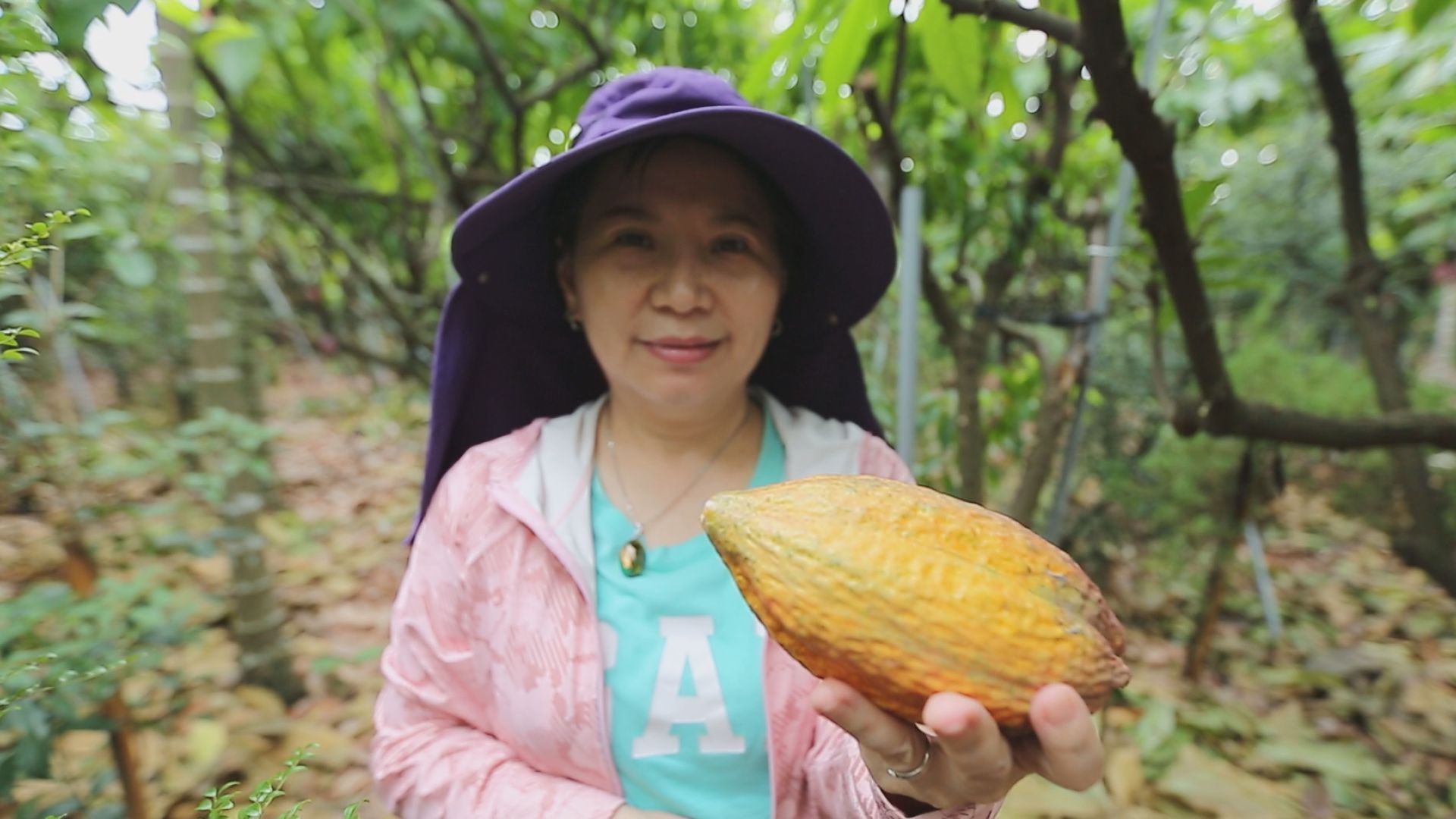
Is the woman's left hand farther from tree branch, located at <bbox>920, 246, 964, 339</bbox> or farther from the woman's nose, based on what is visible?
tree branch, located at <bbox>920, 246, 964, 339</bbox>

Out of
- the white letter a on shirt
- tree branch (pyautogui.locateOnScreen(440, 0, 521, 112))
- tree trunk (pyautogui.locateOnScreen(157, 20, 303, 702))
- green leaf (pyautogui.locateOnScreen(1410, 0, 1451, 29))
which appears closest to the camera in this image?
the white letter a on shirt

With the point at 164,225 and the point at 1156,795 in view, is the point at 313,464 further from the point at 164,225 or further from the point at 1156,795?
the point at 1156,795

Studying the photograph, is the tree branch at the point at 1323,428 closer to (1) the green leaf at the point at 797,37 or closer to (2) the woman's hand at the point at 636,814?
(1) the green leaf at the point at 797,37

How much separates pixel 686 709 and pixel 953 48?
903 mm

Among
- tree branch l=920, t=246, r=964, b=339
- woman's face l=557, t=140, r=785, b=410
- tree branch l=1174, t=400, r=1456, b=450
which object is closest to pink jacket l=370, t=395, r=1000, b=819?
woman's face l=557, t=140, r=785, b=410

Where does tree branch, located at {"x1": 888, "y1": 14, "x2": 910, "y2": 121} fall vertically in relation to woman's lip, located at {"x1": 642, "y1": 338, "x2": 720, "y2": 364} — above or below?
above

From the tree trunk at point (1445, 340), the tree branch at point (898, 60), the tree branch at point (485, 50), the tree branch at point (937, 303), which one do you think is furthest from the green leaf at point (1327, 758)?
the tree trunk at point (1445, 340)

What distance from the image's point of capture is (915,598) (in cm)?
57

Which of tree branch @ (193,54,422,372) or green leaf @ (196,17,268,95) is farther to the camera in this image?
tree branch @ (193,54,422,372)

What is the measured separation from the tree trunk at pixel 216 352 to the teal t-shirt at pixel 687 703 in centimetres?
125

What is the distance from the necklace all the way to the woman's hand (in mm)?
259

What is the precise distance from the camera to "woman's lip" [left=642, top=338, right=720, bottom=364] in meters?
0.88

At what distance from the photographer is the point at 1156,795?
167 cm

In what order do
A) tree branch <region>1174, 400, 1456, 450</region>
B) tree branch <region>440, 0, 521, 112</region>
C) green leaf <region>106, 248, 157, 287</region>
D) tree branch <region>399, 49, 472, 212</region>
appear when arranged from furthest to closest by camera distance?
tree branch <region>399, 49, 472, 212</region> → tree branch <region>440, 0, 521, 112</region> → green leaf <region>106, 248, 157, 287</region> → tree branch <region>1174, 400, 1456, 450</region>
